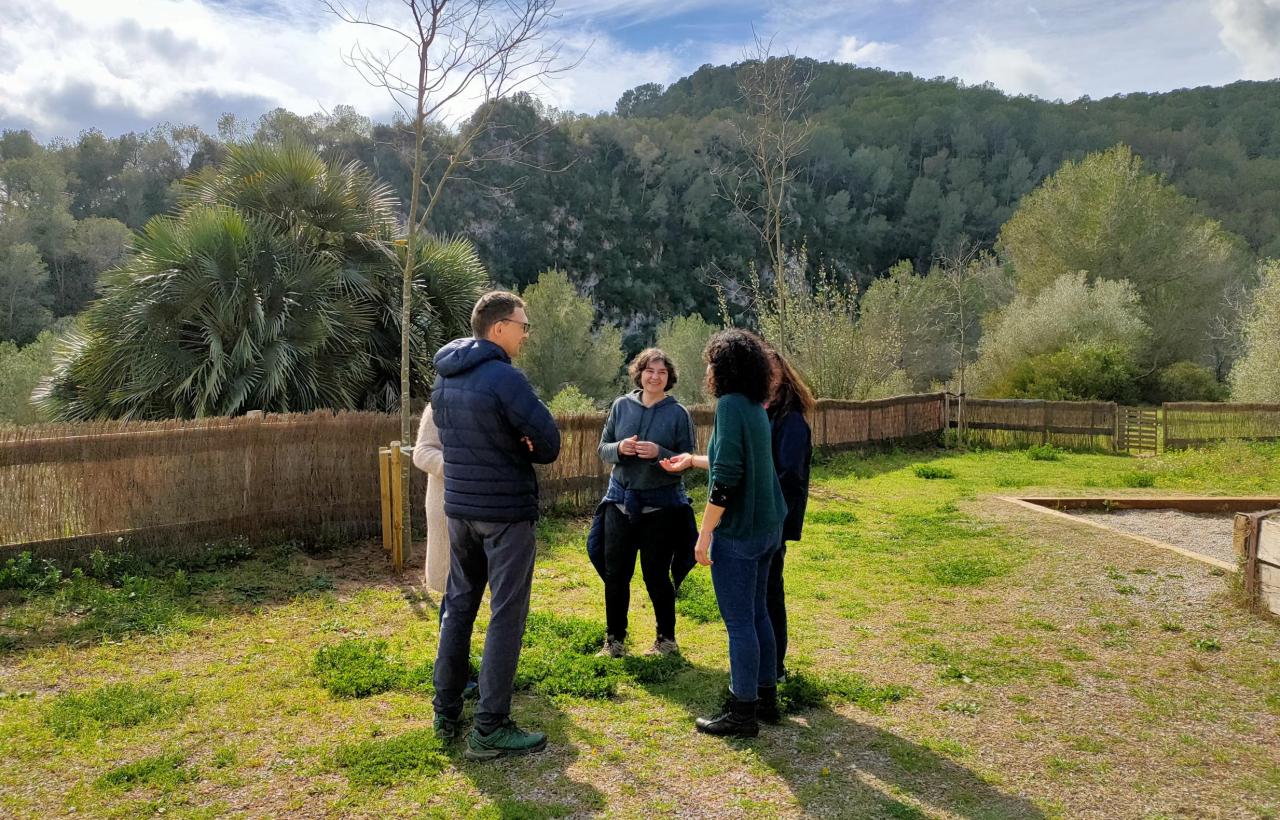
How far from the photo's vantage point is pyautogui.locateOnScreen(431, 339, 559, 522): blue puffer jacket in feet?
10.7

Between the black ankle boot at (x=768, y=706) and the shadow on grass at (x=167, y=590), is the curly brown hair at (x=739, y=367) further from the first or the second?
the shadow on grass at (x=167, y=590)

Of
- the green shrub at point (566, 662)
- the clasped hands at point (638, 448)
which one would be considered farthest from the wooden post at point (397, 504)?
the clasped hands at point (638, 448)

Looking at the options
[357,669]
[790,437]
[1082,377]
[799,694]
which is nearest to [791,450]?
[790,437]

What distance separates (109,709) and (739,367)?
11.0ft

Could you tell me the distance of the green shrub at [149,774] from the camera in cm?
310

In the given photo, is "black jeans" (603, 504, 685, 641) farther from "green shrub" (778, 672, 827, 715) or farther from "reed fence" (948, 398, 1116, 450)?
"reed fence" (948, 398, 1116, 450)

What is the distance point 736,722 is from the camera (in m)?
3.48

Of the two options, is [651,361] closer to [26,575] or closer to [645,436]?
[645,436]

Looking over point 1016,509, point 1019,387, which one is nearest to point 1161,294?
point 1019,387

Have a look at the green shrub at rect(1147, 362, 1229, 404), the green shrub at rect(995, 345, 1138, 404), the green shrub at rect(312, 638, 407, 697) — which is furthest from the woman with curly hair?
the green shrub at rect(1147, 362, 1229, 404)

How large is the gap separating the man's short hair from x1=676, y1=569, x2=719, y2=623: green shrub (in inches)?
95.7

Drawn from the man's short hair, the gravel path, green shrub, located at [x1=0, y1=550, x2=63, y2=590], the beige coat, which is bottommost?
the gravel path

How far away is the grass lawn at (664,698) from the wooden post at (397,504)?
21 centimetres

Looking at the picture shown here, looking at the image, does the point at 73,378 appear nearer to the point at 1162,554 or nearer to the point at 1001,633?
the point at 1001,633
